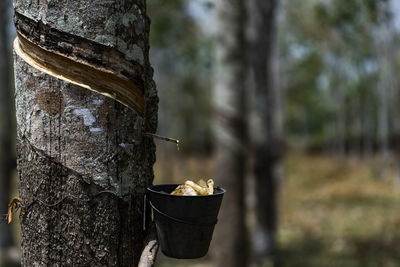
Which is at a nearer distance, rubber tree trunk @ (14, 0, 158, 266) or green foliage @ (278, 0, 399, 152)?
rubber tree trunk @ (14, 0, 158, 266)

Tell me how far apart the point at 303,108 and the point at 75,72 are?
44.0 m

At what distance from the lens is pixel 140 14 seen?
142 cm

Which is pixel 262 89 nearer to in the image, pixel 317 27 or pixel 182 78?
pixel 317 27

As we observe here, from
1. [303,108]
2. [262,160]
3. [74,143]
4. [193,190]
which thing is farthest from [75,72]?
[303,108]

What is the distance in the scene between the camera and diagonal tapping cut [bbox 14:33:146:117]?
4.19 ft

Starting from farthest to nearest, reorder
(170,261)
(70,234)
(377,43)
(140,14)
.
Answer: (377,43) → (170,261) → (140,14) → (70,234)

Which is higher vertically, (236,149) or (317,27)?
(317,27)

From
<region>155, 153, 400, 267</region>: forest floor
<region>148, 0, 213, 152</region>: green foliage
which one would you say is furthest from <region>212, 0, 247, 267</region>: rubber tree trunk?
<region>148, 0, 213, 152</region>: green foliage

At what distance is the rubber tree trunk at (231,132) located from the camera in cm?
558

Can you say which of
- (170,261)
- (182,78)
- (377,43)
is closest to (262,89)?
(170,261)

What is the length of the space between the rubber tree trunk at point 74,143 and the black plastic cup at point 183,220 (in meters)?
0.13

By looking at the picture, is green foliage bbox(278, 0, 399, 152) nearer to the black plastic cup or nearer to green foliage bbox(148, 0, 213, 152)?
green foliage bbox(148, 0, 213, 152)

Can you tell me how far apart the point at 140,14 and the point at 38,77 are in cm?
41

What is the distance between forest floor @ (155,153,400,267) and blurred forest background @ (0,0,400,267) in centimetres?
3
